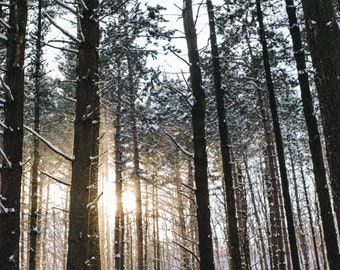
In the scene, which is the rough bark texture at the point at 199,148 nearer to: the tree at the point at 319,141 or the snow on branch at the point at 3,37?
the tree at the point at 319,141

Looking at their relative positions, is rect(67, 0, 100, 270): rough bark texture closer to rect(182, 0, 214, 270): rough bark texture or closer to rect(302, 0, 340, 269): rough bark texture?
rect(182, 0, 214, 270): rough bark texture

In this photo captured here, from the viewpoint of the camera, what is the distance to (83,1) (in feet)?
14.9

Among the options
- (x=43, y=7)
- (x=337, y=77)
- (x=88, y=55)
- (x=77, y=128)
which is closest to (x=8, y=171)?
(x=77, y=128)

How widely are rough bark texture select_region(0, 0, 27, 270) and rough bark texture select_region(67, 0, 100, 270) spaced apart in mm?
1407

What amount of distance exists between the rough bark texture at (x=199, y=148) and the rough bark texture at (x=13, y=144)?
2.66m

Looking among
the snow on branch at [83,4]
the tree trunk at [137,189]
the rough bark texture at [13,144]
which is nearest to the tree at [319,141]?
the snow on branch at [83,4]

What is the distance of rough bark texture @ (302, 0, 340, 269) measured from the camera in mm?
4809

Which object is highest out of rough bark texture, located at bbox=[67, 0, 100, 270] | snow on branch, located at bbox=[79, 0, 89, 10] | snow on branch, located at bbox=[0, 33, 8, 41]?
snow on branch, located at bbox=[0, 33, 8, 41]

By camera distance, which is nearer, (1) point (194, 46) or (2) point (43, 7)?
(1) point (194, 46)

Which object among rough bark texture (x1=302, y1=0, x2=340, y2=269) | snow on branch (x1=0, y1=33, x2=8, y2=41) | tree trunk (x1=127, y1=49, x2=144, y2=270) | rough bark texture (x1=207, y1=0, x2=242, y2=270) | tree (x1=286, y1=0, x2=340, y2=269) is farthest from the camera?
tree trunk (x1=127, y1=49, x2=144, y2=270)

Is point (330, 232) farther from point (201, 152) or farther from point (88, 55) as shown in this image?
point (88, 55)

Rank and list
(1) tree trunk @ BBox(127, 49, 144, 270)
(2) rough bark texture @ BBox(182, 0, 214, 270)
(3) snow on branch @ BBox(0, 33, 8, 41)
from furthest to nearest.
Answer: (1) tree trunk @ BBox(127, 49, 144, 270) → (2) rough bark texture @ BBox(182, 0, 214, 270) → (3) snow on branch @ BBox(0, 33, 8, 41)

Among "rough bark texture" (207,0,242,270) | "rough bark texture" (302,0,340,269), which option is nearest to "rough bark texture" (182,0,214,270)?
"rough bark texture" (302,0,340,269)

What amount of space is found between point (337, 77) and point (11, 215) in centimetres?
494
